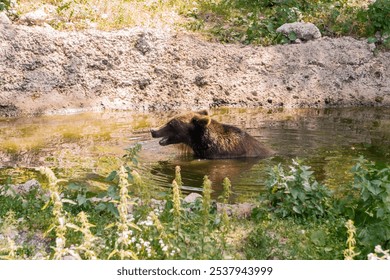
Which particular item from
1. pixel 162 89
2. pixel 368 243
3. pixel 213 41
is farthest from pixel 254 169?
pixel 213 41

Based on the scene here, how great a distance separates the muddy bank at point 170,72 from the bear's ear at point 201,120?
4.02 metres

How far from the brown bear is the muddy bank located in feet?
12.5

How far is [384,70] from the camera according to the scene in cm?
1712

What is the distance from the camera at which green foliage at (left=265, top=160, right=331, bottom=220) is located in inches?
291

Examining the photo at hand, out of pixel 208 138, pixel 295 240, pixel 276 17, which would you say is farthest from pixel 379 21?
pixel 295 240

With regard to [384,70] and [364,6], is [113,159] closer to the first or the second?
[384,70]

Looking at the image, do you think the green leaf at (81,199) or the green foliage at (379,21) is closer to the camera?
the green leaf at (81,199)

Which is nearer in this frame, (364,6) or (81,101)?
(81,101)

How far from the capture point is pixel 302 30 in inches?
694

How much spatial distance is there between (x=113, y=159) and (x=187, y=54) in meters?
6.30

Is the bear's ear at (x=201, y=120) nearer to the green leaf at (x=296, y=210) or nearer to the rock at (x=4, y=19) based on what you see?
the green leaf at (x=296, y=210)

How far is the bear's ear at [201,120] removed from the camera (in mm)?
11941

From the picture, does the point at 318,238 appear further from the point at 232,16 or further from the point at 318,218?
the point at 232,16

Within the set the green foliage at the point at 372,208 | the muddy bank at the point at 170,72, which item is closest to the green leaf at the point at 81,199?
the green foliage at the point at 372,208
